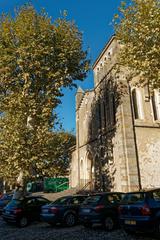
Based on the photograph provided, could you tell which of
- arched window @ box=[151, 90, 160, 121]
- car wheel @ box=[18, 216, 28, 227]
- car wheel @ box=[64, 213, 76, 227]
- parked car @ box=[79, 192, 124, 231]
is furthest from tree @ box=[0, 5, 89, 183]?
arched window @ box=[151, 90, 160, 121]

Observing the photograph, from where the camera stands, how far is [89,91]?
94.4 feet

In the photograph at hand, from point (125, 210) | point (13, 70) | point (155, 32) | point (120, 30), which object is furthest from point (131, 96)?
point (125, 210)

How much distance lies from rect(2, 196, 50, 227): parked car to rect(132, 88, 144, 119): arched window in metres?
11.2

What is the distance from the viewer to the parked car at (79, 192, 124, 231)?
10609 millimetres

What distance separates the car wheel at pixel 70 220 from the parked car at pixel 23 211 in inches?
99.4

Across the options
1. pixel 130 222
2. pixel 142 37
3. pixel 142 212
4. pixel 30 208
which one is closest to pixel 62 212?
pixel 30 208

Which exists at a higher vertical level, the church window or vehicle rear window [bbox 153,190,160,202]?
the church window

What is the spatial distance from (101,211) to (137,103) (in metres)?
12.5

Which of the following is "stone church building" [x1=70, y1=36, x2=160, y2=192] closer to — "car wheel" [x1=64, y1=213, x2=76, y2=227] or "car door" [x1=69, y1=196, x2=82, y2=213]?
"car door" [x1=69, y1=196, x2=82, y2=213]

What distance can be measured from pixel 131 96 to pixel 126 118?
7.65 ft

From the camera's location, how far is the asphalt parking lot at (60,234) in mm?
9625

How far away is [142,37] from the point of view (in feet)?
46.4

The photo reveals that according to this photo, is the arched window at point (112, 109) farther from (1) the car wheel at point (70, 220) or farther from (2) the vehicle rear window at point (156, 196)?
(2) the vehicle rear window at point (156, 196)

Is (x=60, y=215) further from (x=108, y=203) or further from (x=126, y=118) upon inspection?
(x=126, y=118)
